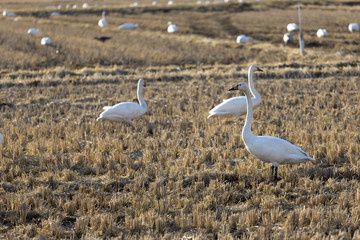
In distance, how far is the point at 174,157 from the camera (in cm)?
766

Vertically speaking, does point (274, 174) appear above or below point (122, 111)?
below

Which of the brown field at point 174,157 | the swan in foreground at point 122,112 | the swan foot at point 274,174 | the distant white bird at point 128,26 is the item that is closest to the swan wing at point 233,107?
the brown field at point 174,157

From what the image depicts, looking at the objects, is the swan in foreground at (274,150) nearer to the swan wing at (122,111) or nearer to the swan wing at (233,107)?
the swan wing at (233,107)

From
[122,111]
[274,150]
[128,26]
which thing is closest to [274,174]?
[274,150]

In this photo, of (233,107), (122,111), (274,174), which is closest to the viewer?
(274,174)

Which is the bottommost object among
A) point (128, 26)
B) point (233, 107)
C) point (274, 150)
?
point (233, 107)

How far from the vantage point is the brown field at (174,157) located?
5.02 m

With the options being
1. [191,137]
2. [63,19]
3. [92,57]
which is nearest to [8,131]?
[191,137]

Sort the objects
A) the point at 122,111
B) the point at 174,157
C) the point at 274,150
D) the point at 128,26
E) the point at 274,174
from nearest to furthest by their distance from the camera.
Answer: the point at 274,150, the point at 274,174, the point at 174,157, the point at 122,111, the point at 128,26

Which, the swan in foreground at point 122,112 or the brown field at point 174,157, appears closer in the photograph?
the brown field at point 174,157

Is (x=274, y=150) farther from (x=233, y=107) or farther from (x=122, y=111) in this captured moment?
(x=122, y=111)

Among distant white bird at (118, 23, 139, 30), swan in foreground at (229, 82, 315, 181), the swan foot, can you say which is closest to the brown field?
the swan foot

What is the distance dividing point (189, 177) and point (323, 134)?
3006 mm

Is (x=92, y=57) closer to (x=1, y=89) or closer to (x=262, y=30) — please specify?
(x=1, y=89)
